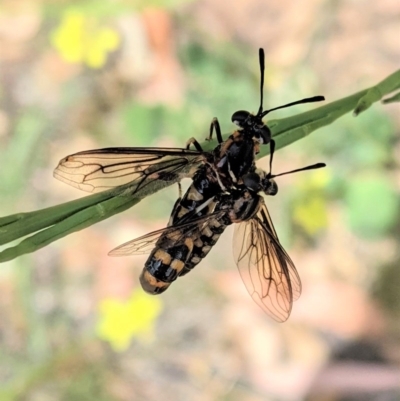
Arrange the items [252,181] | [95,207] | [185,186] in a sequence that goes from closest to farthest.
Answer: [95,207]
[252,181]
[185,186]

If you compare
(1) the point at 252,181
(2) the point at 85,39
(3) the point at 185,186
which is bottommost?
(1) the point at 252,181

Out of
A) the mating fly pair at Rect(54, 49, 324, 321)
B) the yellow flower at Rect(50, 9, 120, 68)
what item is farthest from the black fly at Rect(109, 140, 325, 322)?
the yellow flower at Rect(50, 9, 120, 68)

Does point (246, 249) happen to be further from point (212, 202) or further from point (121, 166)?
point (121, 166)

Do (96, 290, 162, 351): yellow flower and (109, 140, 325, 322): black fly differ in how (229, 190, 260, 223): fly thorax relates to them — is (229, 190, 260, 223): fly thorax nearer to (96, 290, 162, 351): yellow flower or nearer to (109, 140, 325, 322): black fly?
(109, 140, 325, 322): black fly

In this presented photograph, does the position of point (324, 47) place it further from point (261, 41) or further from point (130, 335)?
point (130, 335)

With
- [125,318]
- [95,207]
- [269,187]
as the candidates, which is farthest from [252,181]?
[125,318]

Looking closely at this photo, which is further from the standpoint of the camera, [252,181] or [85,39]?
[85,39]

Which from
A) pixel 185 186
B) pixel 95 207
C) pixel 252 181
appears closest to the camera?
pixel 95 207
